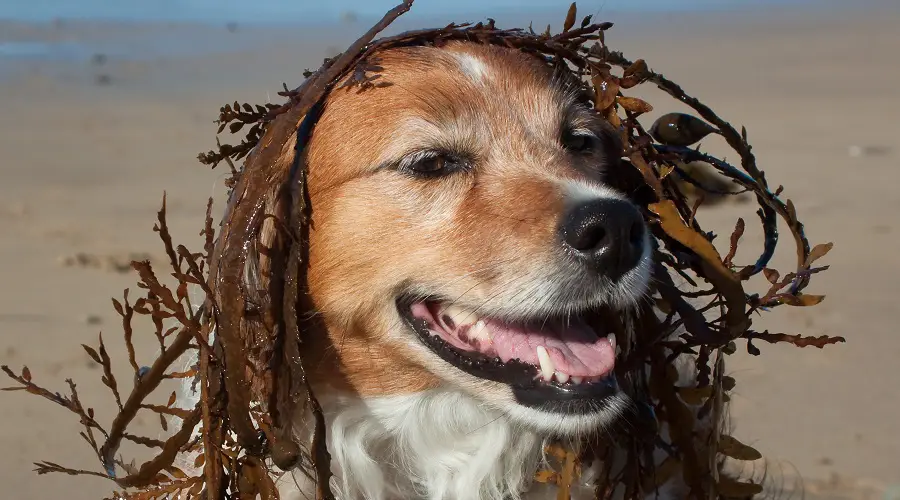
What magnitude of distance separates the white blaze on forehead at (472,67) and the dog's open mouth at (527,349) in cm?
66

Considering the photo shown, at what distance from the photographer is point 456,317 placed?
2.82 m

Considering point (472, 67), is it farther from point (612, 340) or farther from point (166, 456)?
point (166, 456)

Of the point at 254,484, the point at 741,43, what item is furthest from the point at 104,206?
the point at 741,43

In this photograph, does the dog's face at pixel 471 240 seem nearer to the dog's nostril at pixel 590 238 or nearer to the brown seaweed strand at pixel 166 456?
the dog's nostril at pixel 590 238

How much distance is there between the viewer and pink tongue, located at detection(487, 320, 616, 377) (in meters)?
2.71

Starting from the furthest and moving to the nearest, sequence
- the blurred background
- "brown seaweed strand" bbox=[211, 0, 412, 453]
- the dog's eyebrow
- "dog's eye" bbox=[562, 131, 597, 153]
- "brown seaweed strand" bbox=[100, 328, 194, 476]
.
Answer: the blurred background < "dog's eye" bbox=[562, 131, 597, 153] < the dog's eyebrow < "brown seaweed strand" bbox=[100, 328, 194, 476] < "brown seaweed strand" bbox=[211, 0, 412, 453]

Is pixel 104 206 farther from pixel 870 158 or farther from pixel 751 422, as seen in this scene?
pixel 870 158

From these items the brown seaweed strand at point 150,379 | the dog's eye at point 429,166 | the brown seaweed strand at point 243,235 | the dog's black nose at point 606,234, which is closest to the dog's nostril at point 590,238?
the dog's black nose at point 606,234

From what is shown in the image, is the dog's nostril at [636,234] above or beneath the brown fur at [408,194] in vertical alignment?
beneath

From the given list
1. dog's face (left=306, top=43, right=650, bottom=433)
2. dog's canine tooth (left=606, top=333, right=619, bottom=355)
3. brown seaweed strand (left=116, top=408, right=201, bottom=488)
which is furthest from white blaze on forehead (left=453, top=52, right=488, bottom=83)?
brown seaweed strand (left=116, top=408, right=201, bottom=488)

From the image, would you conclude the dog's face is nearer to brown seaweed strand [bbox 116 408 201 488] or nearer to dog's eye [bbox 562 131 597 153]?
dog's eye [bbox 562 131 597 153]

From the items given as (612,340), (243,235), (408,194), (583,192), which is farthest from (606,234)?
(243,235)

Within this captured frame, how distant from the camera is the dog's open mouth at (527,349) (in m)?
2.67

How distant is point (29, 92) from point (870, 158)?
A: 36.8 feet
